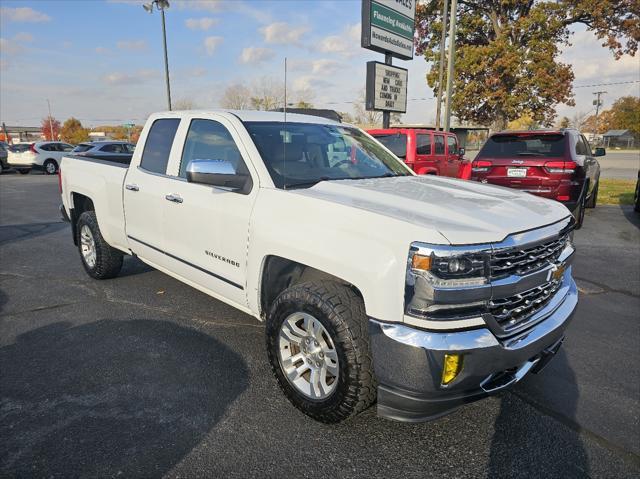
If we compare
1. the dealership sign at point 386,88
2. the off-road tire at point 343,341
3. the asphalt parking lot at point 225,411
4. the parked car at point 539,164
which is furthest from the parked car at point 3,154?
the off-road tire at point 343,341

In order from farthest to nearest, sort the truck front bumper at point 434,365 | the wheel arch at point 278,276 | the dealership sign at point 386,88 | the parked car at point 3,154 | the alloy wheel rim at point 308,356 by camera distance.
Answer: the parked car at point 3,154
the dealership sign at point 386,88
the wheel arch at point 278,276
the alloy wheel rim at point 308,356
the truck front bumper at point 434,365

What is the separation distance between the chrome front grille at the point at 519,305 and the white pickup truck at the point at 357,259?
1 centimetres

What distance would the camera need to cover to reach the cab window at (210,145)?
10.8 ft

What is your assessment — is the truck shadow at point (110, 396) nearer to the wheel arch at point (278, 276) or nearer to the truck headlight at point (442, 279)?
the wheel arch at point (278, 276)

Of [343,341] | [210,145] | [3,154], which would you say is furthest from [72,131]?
[343,341]

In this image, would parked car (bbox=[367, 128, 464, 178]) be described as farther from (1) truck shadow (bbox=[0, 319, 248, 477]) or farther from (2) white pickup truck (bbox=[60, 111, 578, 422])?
(1) truck shadow (bbox=[0, 319, 248, 477])

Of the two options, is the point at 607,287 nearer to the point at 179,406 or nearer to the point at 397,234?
the point at 397,234

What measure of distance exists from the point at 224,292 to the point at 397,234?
5.41 ft

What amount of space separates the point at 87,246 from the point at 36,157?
2135cm

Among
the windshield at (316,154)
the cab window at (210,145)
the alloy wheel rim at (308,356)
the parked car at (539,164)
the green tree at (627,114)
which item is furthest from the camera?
the green tree at (627,114)

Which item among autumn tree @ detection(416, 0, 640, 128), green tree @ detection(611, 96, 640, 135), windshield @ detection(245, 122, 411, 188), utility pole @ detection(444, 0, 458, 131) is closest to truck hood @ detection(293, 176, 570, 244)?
windshield @ detection(245, 122, 411, 188)

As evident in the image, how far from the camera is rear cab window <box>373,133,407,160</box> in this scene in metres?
9.97

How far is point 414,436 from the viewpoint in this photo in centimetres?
258

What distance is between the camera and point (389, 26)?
12234 mm
